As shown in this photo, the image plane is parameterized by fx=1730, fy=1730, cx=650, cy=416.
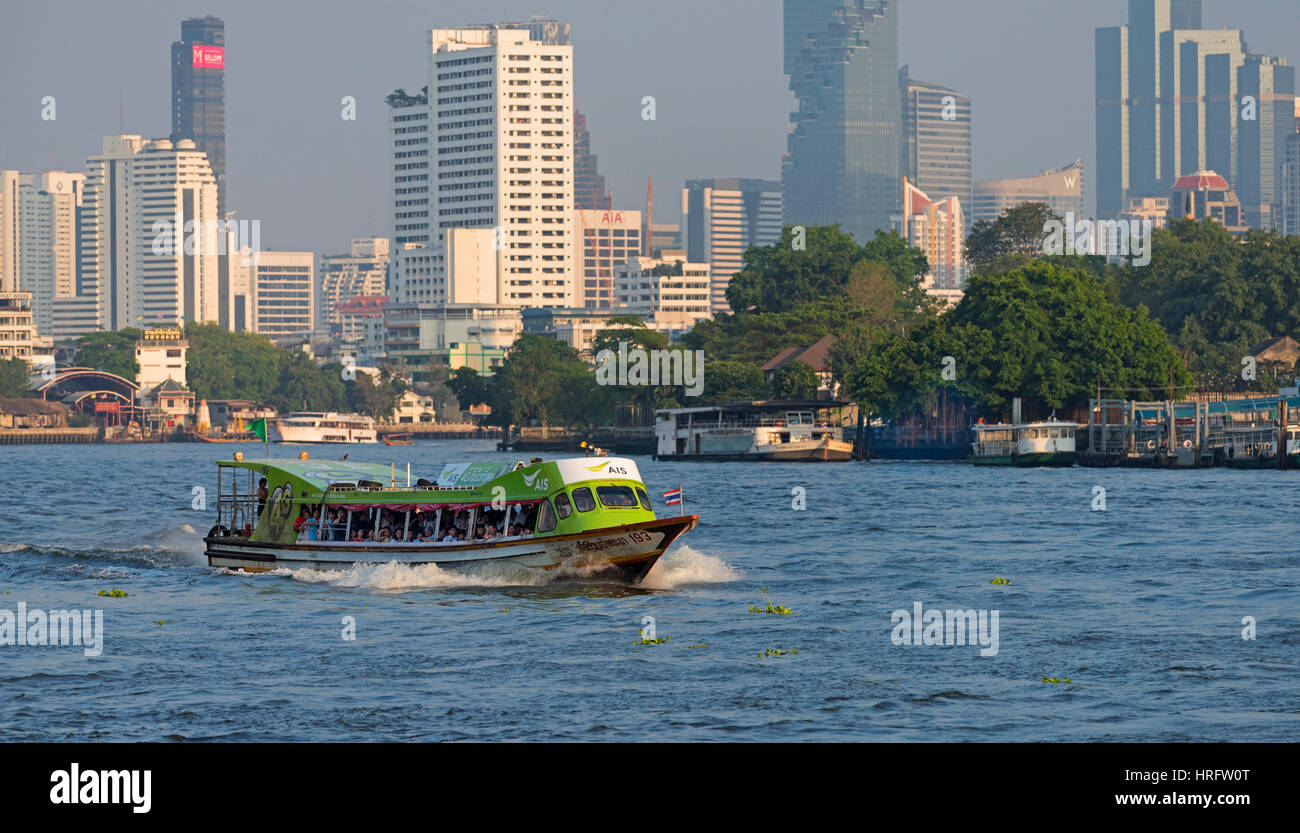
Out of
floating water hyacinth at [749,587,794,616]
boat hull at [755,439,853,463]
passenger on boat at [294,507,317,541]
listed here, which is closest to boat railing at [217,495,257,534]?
passenger on boat at [294,507,317,541]

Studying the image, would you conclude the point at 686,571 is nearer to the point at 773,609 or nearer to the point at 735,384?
the point at 773,609

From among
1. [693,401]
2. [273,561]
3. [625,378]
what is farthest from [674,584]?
[625,378]

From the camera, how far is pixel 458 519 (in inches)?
1794

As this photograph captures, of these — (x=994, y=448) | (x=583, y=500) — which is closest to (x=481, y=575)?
(x=583, y=500)

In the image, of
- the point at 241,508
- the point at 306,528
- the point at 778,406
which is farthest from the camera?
the point at 778,406

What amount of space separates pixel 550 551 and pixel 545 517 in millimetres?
863

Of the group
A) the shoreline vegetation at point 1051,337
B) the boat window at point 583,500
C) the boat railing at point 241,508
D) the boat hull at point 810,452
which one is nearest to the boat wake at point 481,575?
the boat window at point 583,500

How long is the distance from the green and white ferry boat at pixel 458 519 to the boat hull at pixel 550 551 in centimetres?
3

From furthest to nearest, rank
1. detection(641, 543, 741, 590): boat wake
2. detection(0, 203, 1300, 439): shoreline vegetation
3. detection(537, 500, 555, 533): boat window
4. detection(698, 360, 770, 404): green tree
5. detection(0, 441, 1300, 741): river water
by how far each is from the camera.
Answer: detection(698, 360, 770, 404): green tree, detection(0, 203, 1300, 439): shoreline vegetation, detection(641, 543, 741, 590): boat wake, detection(537, 500, 555, 533): boat window, detection(0, 441, 1300, 741): river water

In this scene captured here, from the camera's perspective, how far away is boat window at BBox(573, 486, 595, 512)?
142 feet

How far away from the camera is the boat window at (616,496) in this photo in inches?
1721

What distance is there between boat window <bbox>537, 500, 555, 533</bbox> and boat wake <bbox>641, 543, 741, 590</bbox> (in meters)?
2.96

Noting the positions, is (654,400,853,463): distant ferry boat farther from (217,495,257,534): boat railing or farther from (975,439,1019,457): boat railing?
(217,495,257,534): boat railing
